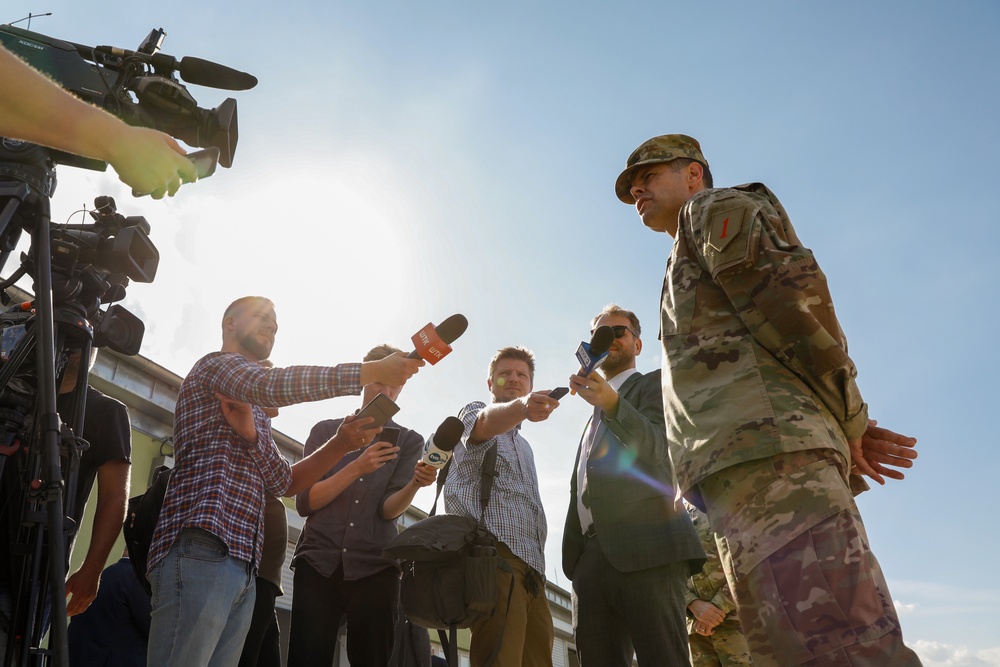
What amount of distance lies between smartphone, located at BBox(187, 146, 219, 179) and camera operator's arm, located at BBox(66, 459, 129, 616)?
5.37ft

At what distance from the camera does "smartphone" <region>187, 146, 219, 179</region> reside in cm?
172

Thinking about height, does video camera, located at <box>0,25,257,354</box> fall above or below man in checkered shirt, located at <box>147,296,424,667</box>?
above

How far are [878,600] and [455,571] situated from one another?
6.07 feet

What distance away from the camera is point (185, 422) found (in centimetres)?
276

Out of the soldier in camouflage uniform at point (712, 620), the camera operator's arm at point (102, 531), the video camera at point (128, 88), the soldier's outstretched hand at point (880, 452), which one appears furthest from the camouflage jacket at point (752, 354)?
the camera operator's arm at point (102, 531)

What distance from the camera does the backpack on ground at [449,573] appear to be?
2941 millimetres

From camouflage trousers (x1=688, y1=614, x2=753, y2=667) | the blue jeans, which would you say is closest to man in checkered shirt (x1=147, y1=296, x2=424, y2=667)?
the blue jeans

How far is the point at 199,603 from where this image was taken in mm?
2299

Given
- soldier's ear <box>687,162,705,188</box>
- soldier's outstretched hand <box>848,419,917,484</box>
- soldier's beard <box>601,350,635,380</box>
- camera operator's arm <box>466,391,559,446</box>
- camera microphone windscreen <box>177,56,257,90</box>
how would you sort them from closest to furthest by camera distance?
soldier's outstretched hand <box>848,419,917,484</box> → camera microphone windscreen <box>177,56,257,90</box> → soldier's ear <box>687,162,705,188</box> → camera operator's arm <box>466,391,559,446</box> → soldier's beard <box>601,350,635,380</box>

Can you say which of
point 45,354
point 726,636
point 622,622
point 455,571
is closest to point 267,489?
point 455,571

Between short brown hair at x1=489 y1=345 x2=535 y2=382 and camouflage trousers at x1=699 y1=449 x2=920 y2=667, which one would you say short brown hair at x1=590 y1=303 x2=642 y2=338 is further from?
camouflage trousers at x1=699 y1=449 x2=920 y2=667

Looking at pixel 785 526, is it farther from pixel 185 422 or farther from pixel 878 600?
pixel 185 422

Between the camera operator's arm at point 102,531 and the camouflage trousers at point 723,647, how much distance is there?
2.96 metres

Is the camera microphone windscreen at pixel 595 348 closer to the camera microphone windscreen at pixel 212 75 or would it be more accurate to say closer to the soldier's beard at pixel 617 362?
the soldier's beard at pixel 617 362
